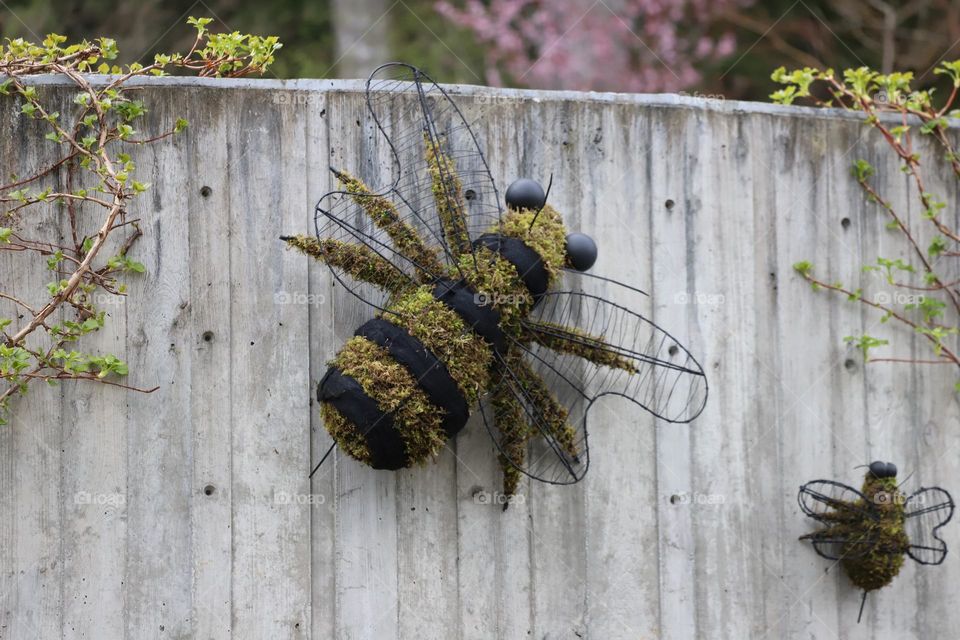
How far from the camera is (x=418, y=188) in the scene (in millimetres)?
2443

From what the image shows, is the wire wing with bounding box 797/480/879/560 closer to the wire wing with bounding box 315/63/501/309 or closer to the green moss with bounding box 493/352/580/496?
the green moss with bounding box 493/352/580/496

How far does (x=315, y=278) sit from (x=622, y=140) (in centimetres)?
96

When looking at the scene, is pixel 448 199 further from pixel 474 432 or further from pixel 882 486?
pixel 882 486

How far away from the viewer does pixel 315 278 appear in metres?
2.36

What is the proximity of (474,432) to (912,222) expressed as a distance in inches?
62.1

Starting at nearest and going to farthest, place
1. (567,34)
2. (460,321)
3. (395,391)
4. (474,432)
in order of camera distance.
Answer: (395,391) → (460,321) → (474,432) → (567,34)

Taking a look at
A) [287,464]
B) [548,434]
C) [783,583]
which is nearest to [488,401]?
[548,434]

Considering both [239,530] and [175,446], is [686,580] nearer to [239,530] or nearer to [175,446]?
[239,530]

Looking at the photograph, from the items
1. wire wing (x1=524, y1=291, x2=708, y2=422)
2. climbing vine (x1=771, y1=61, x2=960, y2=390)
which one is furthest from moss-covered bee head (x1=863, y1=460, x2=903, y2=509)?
wire wing (x1=524, y1=291, x2=708, y2=422)

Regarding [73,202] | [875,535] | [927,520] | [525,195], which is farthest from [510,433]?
[927,520]

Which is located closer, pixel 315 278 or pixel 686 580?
pixel 315 278

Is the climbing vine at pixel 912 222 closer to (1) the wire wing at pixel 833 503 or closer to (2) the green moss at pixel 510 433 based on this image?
(1) the wire wing at pixel 833 503

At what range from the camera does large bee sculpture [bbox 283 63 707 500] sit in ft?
6.98

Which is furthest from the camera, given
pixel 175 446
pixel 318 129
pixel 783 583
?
pixel 783 583
